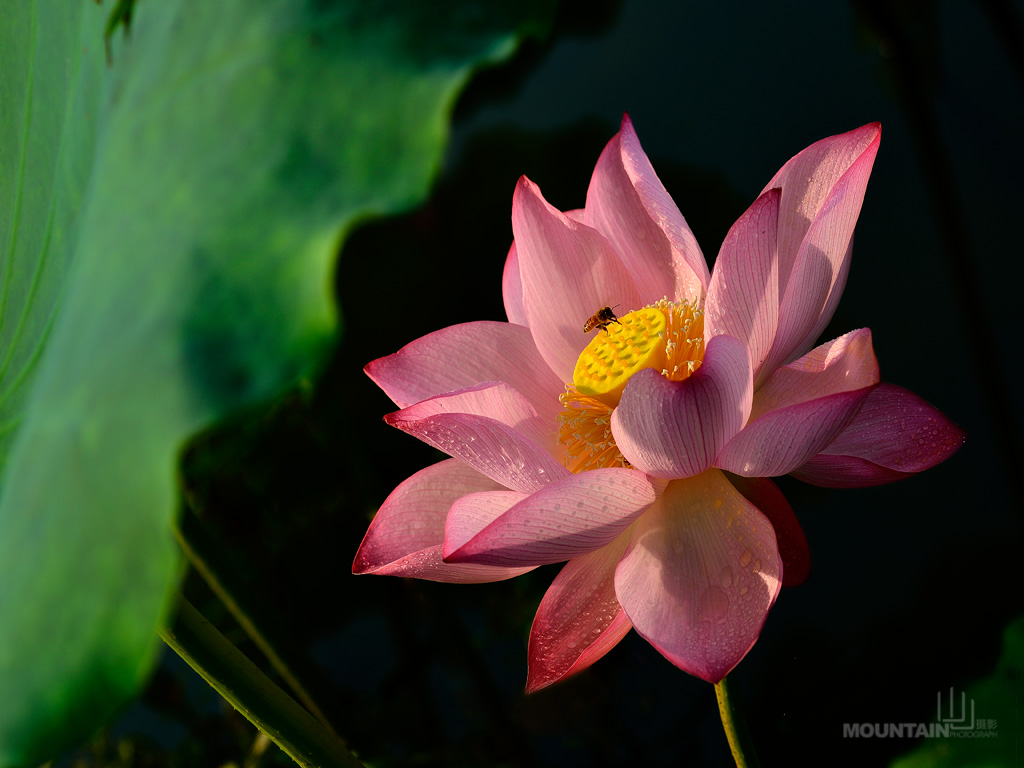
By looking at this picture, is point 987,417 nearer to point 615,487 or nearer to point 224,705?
point 615,487

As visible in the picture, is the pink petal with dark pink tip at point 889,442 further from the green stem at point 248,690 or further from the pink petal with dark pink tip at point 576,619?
the green stem at point 248,690

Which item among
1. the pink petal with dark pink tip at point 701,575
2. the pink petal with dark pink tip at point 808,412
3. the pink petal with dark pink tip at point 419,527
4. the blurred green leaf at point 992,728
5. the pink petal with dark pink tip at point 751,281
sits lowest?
the blurred green leaf at point 992,728

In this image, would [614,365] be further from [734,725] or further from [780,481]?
[780,481]

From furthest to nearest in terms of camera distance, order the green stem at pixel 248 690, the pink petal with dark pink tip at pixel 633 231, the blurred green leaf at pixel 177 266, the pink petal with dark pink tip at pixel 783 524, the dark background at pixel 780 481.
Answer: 1. the dark background at pixel 780 481
2. the pink petal with dark pink tip at pixel 633 231
3. the pink petal with dark pink tip at pixel 783 524
4. the green stem at pixel 248 690
5. the blurred green leaf at pixel 177 266

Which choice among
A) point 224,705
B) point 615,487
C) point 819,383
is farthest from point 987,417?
point 224,705

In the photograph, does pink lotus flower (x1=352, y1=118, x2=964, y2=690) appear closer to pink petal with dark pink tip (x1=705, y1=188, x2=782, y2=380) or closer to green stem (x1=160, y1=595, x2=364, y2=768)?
pink petal with dark pink tip (x1=705, y1=188, x2=782, y2=380)

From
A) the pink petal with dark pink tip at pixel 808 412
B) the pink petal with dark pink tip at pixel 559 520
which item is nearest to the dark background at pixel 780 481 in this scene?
the pink petal with dark pink tip at pixel 559 520
